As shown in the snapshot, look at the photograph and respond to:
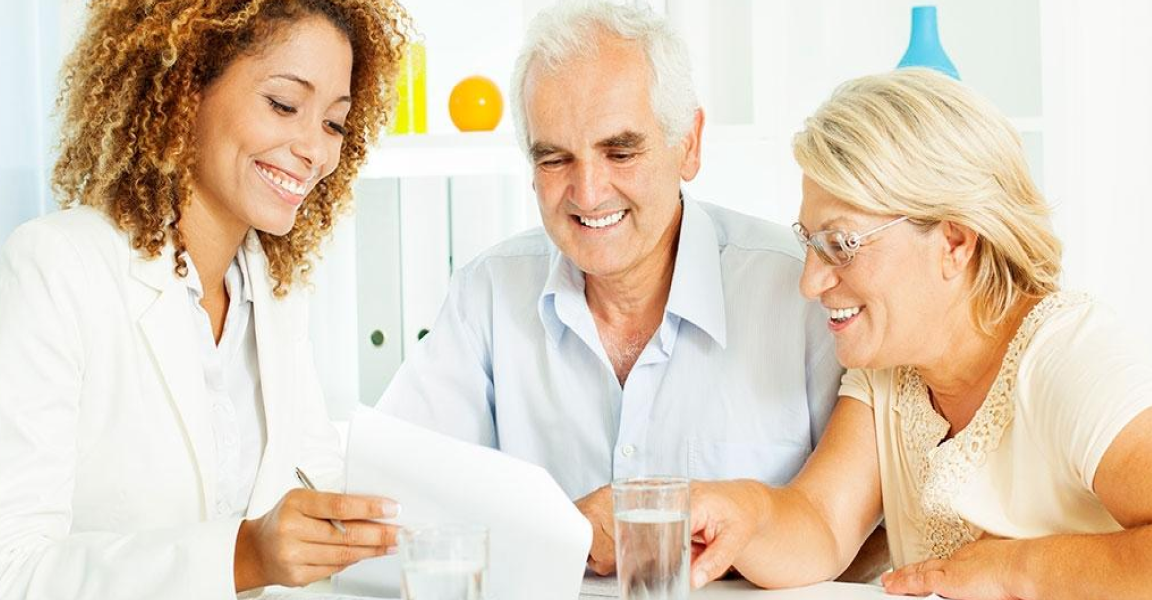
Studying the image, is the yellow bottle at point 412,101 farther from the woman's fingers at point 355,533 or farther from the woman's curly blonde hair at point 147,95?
the woman's fingers at point 355,533

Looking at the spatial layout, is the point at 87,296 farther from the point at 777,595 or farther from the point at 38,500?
the point at 777,595

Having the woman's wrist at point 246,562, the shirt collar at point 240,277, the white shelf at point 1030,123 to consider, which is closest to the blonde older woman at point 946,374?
the woman's wrist at point 246,562

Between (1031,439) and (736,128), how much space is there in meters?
1.65

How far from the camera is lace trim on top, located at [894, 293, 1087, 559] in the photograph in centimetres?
173

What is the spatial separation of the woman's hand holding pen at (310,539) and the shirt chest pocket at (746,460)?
0.84 m

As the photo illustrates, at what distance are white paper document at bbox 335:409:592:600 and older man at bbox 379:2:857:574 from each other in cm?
78

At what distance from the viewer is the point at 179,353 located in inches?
74.7

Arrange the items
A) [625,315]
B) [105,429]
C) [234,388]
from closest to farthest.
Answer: [105,429], [234,388], [625,315]

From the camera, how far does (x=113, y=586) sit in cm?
160

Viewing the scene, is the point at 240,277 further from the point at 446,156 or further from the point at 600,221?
the point at 446,156

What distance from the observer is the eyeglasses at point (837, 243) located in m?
1.80

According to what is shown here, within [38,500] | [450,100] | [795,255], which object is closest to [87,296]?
[38,500]

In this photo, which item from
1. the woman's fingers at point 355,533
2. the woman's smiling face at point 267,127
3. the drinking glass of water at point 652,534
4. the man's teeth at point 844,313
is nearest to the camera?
the drinking glass of water at point 652,534

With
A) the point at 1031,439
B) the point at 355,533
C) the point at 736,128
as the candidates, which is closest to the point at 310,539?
the point at 355,533
